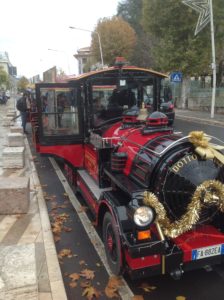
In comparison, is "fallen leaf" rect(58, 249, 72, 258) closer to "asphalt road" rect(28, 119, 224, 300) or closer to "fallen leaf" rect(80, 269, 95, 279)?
"asphalt road" rect(28, 119, 224, 300)

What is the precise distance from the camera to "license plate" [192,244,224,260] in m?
3.62

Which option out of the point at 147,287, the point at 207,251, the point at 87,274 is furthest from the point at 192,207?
the point at 87,274

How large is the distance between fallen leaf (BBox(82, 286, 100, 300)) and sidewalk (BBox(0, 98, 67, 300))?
0.87ft

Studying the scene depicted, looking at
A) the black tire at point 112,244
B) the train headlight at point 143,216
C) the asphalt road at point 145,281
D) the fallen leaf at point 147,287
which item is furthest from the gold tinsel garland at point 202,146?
the fallen leaf at point 147,287

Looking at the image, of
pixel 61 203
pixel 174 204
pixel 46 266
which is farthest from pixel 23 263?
pixel 61 203

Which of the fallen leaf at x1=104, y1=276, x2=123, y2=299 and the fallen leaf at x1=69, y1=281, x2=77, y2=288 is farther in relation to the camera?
the fallen leaf at x1=69, y1=281, x2=77, y2=288

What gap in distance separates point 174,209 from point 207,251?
0.56m

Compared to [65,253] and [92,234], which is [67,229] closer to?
[92,234]

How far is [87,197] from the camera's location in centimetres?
573

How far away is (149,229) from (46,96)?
166 inches

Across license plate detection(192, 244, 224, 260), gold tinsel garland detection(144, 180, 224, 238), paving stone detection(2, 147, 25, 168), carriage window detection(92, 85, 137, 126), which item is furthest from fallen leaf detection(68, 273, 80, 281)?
paving stone detection(2, 147, 25, 168)

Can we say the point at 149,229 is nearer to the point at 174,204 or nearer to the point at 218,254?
the point at 174,204

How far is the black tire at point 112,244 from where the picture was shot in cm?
378

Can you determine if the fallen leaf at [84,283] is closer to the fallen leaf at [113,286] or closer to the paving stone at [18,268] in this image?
the fallen leaf at [113,286]
